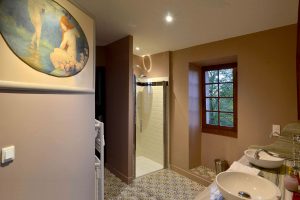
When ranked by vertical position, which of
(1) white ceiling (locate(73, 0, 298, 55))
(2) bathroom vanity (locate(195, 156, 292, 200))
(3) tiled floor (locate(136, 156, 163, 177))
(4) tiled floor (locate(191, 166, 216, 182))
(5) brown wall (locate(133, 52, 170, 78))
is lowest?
(3) tiled floor (locate(136, 156, 163, 177))

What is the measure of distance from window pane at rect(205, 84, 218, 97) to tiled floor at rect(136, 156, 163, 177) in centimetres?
164

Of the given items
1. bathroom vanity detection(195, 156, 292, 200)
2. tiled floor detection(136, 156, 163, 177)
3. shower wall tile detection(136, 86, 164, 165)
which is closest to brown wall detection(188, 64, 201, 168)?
shower wall tile detection(136, 86, 164, 165)

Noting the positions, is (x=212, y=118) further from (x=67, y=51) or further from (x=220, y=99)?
(x=67, y=51)

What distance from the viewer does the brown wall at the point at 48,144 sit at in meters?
1.11

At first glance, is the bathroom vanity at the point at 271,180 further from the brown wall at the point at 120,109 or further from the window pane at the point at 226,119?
the brown wall at the point at 120,109

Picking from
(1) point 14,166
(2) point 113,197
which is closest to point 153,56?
(2) point 113,197

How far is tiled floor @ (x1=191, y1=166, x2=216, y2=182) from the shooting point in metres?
2.84

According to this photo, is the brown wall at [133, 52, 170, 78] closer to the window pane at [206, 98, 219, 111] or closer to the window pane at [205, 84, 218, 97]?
the window pane at [205, 84, 218, 97]

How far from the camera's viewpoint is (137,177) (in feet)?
9.70

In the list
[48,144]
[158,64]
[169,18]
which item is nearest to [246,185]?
[48,144]

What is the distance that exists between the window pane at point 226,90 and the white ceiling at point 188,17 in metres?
0.82

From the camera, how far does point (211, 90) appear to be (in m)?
3.27

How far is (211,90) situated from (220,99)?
0.80 feet

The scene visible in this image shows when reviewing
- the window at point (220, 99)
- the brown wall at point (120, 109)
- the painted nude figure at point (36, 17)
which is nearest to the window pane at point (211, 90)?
the window at point (220, 99)
